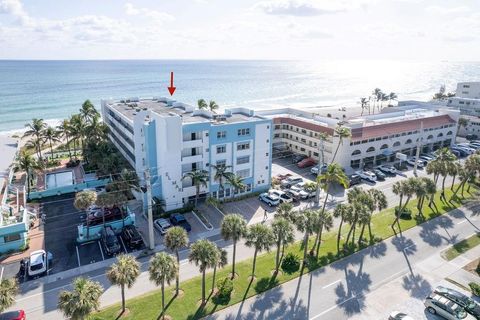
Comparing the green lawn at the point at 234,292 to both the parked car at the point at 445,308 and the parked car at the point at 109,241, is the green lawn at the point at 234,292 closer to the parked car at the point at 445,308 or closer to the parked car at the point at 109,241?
the parked car at the point at 109,241

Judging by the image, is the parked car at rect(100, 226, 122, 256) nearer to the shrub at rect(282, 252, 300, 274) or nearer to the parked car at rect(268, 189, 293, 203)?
the shrub at rect(282, 252, 300, 274)

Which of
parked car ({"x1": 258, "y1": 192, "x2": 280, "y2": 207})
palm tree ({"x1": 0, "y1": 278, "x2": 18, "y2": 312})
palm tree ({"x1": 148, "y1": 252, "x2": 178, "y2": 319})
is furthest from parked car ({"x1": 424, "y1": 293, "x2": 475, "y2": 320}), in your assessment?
palm tree ({"x1": 0, "y1": 278, "x2": 18, "y2": 312})

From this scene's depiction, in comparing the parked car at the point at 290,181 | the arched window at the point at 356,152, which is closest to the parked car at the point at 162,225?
the parked car at the point at 290,181

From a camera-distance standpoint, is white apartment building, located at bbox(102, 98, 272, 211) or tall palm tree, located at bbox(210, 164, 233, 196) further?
tall palm tree, located at bbox(210, 164, 233, 196)

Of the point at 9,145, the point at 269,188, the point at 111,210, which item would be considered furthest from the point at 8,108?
the point at 269,188

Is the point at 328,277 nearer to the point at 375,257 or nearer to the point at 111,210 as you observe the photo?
the point at 375,257

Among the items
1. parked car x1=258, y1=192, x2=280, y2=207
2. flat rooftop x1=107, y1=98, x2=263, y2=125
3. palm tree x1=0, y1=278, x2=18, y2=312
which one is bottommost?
parked car x1=258, y1=192, x2=280, y2=207
